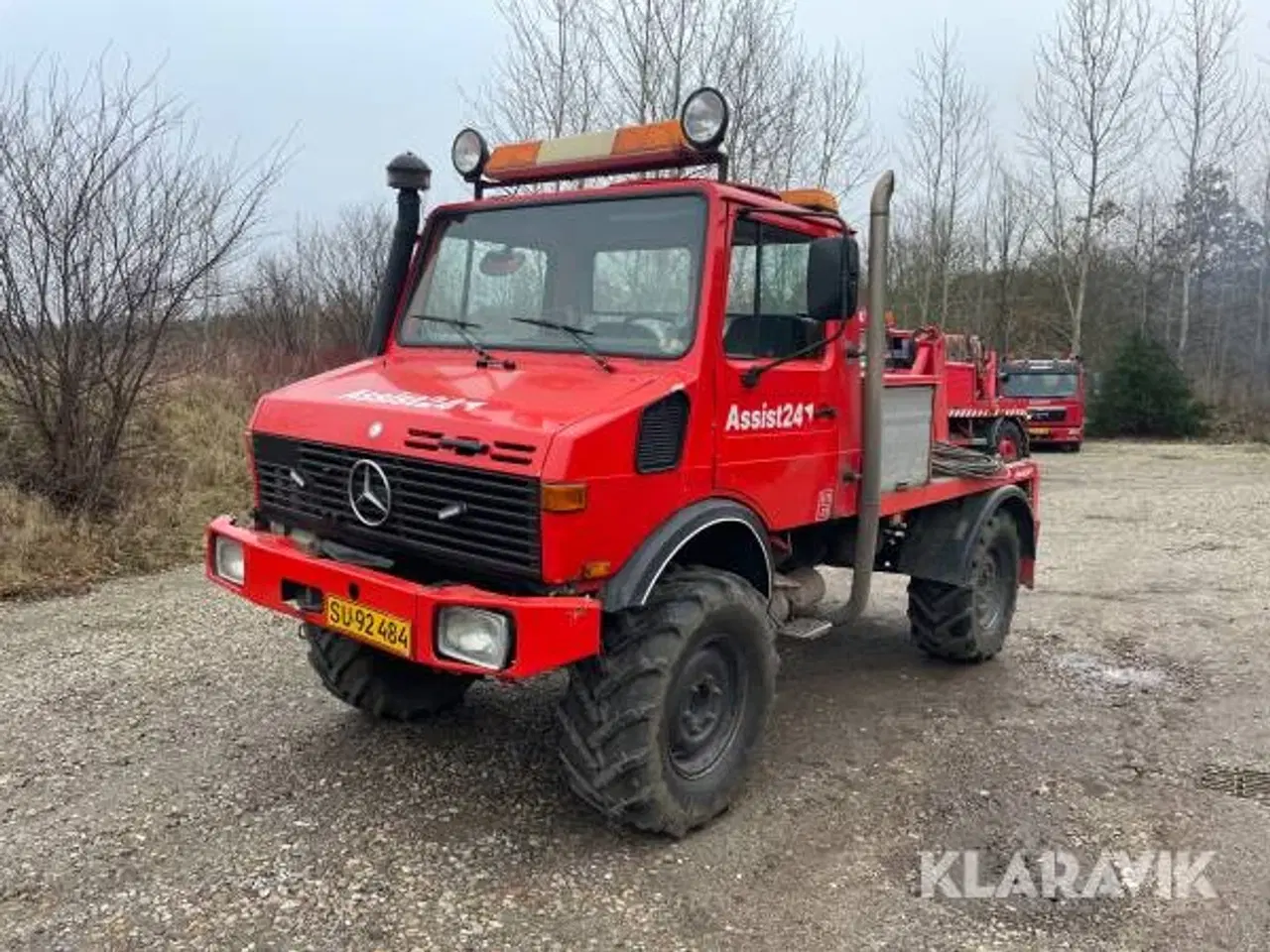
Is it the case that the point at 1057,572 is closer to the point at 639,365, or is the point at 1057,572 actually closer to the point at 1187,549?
the point at 1187,549

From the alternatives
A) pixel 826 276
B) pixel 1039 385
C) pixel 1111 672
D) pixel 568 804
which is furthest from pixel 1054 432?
pixel 568 804

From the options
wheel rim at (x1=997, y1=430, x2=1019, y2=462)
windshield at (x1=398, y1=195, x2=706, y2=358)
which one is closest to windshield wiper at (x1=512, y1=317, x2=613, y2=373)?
windshield at (x1=398, y1=195, x2=706, y2=358)

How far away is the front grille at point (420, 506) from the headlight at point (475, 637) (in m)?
0.21

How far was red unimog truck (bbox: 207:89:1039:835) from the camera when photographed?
3391mm

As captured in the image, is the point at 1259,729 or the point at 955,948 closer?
A: the point at 955,948

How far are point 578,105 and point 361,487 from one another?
46.3 ft

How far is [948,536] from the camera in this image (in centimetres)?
567

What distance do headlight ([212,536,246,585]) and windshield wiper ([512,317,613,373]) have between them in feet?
4.56

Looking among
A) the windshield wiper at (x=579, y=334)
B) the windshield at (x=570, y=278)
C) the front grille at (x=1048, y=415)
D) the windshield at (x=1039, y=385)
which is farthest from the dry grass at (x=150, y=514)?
the windshield at (x=1039, y=385)

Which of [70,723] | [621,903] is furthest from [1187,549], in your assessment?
[70,723]

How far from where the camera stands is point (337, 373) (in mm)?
4402

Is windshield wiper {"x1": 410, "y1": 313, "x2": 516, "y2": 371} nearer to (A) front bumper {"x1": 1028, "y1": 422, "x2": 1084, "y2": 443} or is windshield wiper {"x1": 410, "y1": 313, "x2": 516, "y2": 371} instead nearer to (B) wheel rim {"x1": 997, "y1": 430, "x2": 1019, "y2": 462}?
(B) wheel rim {"x1": 997, "y1": 430, "x2": 1019, "y2": 462}

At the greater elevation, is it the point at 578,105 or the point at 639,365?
the point at 578,105

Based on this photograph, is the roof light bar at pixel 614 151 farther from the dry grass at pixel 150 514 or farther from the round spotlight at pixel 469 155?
the dry grass at pixel 150 514
